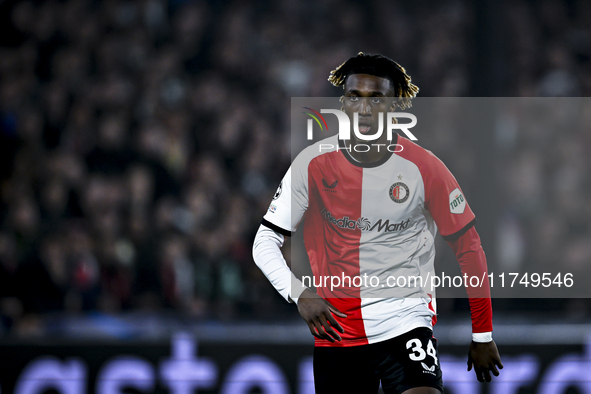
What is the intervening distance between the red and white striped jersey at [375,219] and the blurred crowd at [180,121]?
2510mm

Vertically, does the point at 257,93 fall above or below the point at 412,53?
below

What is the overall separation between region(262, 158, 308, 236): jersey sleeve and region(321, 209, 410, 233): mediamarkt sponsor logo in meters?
0.14

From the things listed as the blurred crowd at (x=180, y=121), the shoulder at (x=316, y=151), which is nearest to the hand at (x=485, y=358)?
the shoulder at (x=316, y=151)

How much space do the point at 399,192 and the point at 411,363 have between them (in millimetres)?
701

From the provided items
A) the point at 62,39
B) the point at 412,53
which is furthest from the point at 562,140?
the point at 62,39

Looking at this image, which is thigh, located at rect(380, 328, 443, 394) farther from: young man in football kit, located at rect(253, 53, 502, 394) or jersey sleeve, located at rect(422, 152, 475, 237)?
jersey sleeve, located at rect(422, 152, 475, 237)

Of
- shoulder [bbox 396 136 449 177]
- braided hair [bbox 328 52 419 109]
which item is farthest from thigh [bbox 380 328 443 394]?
braided hair [bbox 328 52 419 109]

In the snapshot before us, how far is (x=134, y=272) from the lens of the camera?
5.52 meters

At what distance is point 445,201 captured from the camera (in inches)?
108

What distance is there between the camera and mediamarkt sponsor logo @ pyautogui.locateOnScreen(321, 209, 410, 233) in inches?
110

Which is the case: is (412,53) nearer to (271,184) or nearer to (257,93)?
(257,93)

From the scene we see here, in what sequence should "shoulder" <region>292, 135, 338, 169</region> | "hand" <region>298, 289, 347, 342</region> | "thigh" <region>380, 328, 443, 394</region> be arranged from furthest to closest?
"shoulder" <region>292, 135, 338, 169</region>, "thigh" <region>380, 328, 443, 394</region>, "hand" <region>298, 289, 347, 342</region>

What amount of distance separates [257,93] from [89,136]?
208 centimetres

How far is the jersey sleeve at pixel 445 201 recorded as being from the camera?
2752 millimetres
